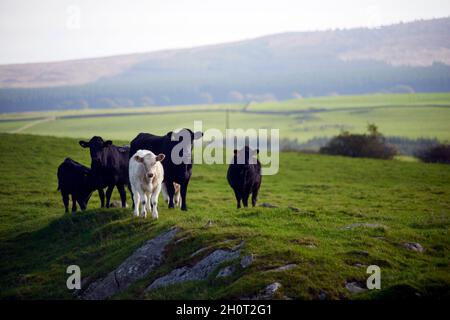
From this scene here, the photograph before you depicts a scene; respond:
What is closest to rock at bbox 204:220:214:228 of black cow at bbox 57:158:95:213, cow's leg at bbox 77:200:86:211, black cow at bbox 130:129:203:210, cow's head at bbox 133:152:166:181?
cow's head at bbox 133:152:166:181

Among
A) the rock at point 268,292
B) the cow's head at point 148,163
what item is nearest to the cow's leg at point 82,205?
the cow's head at point 148,163

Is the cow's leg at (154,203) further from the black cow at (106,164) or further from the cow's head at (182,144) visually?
the black cow at (106,164)

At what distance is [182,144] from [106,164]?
290cm

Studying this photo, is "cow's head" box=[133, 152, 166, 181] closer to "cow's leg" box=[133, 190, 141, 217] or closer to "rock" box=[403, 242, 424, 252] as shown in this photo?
"cow's leg" box=[133, 190, 141, 217]

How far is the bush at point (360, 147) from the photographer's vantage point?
5966 cm

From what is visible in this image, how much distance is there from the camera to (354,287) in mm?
13336

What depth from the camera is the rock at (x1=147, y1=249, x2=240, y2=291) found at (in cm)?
1505

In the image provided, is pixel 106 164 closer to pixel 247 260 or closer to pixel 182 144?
pixel 182 144

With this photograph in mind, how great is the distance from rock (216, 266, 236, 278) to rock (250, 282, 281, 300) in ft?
5.02

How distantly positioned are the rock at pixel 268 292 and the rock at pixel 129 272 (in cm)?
424

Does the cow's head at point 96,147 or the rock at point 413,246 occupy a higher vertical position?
the cow's head at point 96,147

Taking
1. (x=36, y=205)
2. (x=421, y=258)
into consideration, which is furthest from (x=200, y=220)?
(x=36, y=205)

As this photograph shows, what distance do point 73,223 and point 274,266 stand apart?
9740 millimetres

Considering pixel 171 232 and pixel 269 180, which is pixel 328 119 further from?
pixel 171 232
